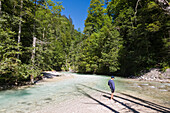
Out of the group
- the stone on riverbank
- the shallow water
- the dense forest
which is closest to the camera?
the shallow water

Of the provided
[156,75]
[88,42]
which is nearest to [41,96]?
[156,75]

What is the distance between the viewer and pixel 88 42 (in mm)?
39719

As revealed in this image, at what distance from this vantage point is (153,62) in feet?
66.0

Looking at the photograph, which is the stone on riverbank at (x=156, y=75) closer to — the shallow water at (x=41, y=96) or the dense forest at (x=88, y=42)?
the dense forest at (x=88, y=42)

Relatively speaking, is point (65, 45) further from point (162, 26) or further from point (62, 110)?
point (62, 110)

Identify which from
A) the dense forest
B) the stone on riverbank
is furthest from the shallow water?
the stone on riverbank

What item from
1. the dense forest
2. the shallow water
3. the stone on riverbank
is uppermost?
the dense forest

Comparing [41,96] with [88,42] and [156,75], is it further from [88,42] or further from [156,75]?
[88,42]

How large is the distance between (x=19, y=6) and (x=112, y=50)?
2237cm

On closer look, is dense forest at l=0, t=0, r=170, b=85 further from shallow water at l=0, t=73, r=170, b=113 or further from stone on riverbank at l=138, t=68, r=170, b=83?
shallow water at l=0, t=73, r=170, b=113

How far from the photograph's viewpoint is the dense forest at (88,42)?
32.9 ft

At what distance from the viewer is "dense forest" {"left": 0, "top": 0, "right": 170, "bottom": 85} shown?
1002 cm

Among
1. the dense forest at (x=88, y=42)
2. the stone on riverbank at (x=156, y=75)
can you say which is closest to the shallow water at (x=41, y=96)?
the dense forest at (x=88, y=42)

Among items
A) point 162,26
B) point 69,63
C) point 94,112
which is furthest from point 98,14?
point 94,112
